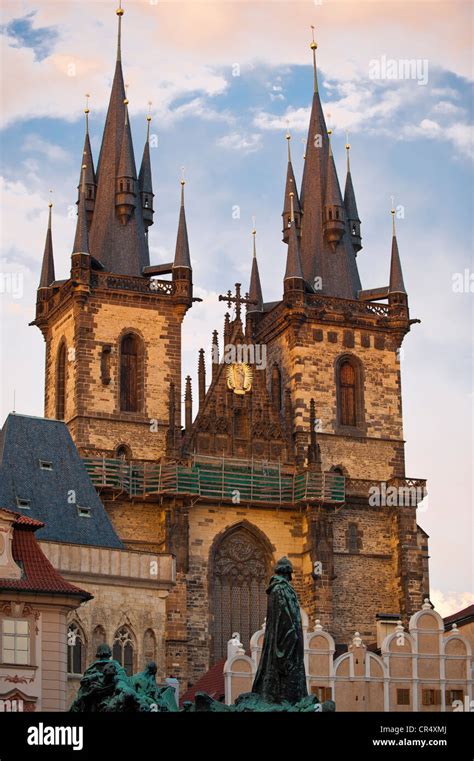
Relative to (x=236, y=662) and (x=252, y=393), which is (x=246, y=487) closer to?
(x=252, y=393)

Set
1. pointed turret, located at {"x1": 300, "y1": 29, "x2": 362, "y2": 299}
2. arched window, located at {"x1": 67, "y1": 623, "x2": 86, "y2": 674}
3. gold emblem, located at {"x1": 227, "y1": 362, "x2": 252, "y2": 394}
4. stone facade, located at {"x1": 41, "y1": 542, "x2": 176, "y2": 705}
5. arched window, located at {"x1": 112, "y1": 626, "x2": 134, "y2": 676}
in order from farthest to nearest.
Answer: pointed turret, located at {"x1": 300, "y1": 29, "x2": 362, "y2": 299} → gold emblem, located at {"x1": 227, "y1": 362, "x2": 252, "y2": 394} → arched window, located at {"x1": 112, "y1": 626, "x2": 134, "y2": 676} → stone facade, located at {"x1": 41, "y1": 542, "x2": 176, "y2": 705} → arched window, located at {"x1": 67, "y1": 623, "x2": 86, "y2": 674}

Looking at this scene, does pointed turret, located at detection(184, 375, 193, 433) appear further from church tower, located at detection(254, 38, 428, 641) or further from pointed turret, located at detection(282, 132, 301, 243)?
pointed turret, located at detection(282, 132, 301, 243)

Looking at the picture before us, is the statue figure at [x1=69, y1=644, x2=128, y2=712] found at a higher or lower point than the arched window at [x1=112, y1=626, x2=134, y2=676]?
lower

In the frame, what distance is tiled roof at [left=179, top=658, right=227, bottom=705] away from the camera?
51.6m

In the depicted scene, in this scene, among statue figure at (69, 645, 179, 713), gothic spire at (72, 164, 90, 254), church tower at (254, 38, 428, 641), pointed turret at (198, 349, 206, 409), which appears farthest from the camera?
pointed turret at (198, 349, 206, 409)

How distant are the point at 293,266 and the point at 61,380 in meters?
10.2

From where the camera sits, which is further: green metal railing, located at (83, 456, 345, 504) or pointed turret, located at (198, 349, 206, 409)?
pointed turret, located at (198, 349, 206, 409)

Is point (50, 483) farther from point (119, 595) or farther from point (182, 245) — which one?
point (182, 245)

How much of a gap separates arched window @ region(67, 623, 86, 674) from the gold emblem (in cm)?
1943

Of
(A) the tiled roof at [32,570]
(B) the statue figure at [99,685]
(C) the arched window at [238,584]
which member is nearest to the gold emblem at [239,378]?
(C) the arched window at [238,584]

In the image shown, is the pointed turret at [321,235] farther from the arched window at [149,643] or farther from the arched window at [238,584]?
the arched window at [149,643]

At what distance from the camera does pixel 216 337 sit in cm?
6762

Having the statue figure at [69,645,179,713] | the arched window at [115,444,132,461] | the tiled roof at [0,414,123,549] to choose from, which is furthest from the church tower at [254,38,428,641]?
the statue figure at [69,645,179,713]
